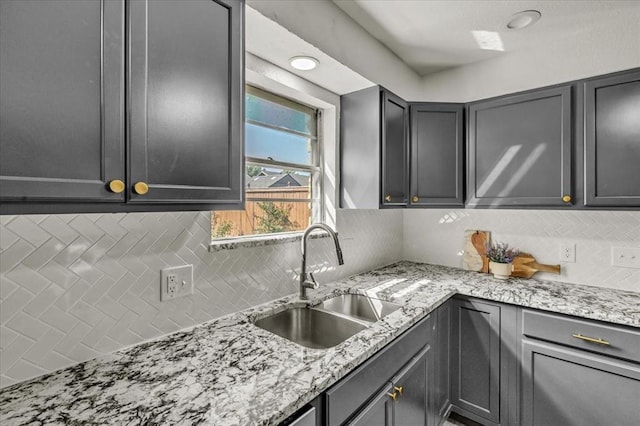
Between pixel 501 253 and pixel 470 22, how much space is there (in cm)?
154

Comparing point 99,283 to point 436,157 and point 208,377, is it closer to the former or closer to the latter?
point 208,377

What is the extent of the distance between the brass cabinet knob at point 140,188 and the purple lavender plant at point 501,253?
223 centimetres

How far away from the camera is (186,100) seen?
921mm

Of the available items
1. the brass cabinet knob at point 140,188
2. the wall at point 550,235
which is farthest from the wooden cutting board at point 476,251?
the brass cabinet knob at point 140,188

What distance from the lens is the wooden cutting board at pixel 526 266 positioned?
2.17 m

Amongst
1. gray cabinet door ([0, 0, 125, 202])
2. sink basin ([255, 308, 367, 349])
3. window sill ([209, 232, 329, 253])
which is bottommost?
sink basin ([255, 308, 367, 349])

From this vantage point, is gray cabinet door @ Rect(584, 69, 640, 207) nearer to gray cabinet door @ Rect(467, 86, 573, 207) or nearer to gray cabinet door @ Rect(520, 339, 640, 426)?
gray cabinet door @ Rect(467, 86, 573, 207)

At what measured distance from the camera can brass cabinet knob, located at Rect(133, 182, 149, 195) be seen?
31.4 inches

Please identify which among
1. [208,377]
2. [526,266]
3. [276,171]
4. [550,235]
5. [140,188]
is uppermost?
[276,171]

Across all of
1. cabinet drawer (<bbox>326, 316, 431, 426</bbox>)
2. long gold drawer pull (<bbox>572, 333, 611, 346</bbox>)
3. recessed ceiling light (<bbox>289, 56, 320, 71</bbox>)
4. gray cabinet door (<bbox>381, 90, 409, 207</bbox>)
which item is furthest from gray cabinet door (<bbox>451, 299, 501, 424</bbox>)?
recessed ceiling light (<bbox>289, 56, 320, 71</bbox>)

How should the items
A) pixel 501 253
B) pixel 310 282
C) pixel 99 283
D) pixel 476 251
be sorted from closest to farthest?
pixel 99 283 < pixel 310 282 < pixel 501 253 < pixel 476 251

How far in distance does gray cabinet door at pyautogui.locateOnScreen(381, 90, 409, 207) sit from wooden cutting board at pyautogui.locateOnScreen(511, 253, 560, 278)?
3.04ft

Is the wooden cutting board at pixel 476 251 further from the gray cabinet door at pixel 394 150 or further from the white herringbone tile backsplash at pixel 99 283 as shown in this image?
the white herringbone tile backsplash at pixel 99 283

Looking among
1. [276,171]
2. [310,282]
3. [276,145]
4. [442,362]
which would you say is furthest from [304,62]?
[442,362]
